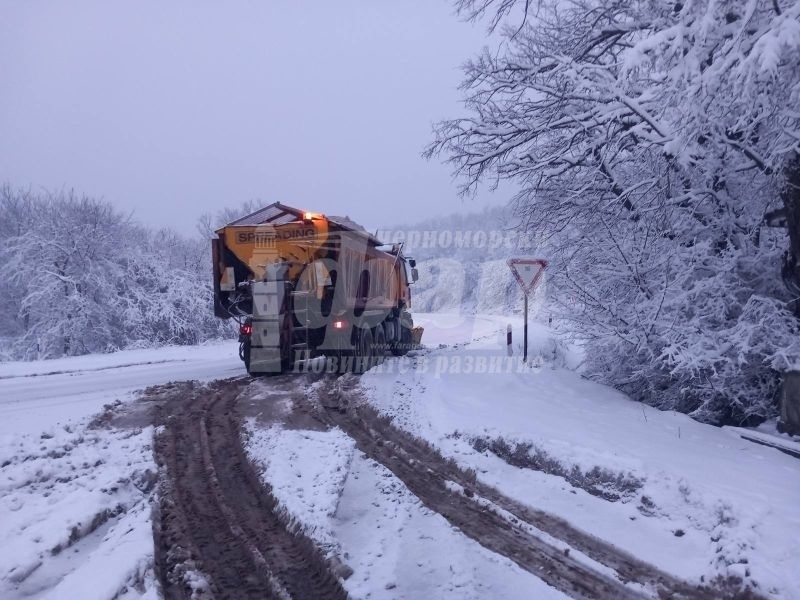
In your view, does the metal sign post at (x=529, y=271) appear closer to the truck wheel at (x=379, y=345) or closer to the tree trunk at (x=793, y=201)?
the truck wheel at (x=379, y=345)

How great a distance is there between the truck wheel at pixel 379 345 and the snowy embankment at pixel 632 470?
4.66 meters

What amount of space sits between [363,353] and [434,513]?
8.75 m

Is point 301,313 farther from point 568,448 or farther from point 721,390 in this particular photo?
point 721,390

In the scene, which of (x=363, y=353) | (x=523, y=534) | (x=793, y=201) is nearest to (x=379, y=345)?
(x=363, y=353)

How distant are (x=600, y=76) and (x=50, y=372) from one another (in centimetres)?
1344

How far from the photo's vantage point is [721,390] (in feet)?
23.2

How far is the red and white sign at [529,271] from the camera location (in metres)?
11.0

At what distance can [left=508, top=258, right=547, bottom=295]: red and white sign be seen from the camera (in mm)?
11039

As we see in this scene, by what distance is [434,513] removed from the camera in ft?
14.6

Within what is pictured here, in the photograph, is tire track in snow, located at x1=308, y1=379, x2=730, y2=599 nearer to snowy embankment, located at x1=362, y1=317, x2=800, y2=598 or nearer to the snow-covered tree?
snowy embankment, located at x1=362, y1=317, x2=800, y2=598

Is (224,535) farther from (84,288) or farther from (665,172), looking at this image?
(84,288)

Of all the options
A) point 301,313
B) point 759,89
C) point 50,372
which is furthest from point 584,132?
point 50,372

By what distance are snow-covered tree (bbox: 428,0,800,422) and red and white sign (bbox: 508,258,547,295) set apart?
21.0 inches

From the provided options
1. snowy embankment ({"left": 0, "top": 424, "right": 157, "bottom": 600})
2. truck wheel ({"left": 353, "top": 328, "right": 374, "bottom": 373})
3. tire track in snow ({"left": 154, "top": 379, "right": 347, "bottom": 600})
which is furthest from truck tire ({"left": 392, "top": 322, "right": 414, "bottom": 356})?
snowy embankment ({"left": 0, "top": 424, "right": 157, "bottom": 600})
